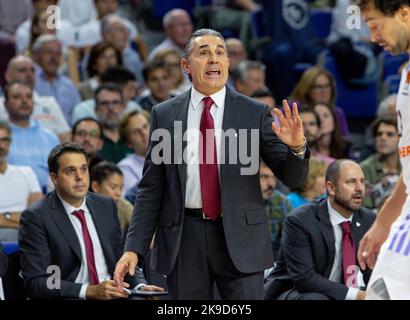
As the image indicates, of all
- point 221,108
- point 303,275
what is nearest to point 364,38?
point 303,275

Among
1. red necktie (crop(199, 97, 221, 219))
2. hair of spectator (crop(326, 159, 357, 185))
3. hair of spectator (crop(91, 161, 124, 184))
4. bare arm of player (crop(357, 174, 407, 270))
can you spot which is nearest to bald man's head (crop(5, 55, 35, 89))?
hair of spectator (crop(91, 161, 124, 184))

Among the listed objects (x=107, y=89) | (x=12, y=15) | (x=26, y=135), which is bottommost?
(x=26, y=135)

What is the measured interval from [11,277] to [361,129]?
4.70 m

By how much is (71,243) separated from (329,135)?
3.05 meters

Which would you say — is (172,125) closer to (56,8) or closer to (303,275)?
(303,275)

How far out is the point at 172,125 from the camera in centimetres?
419

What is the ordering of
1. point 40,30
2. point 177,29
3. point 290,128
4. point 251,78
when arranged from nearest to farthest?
point 290,128, point 251,78, point 40,30, point 177,29

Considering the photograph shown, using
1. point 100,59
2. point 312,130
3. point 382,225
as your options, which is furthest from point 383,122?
point 382,225

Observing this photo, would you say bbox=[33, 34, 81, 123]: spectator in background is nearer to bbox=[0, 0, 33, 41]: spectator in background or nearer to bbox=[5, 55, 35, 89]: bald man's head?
bbox=[5, 55, 35, 89]: bald man's head

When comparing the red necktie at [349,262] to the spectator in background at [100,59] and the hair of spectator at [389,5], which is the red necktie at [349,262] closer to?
the hair of spectator at [389,5]

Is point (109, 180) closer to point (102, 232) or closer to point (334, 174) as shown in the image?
point (102, 232)

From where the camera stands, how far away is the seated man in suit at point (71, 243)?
5.28 m

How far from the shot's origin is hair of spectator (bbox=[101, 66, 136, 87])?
27.9 ft

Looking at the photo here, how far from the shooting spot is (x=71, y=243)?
5355 millimetres
